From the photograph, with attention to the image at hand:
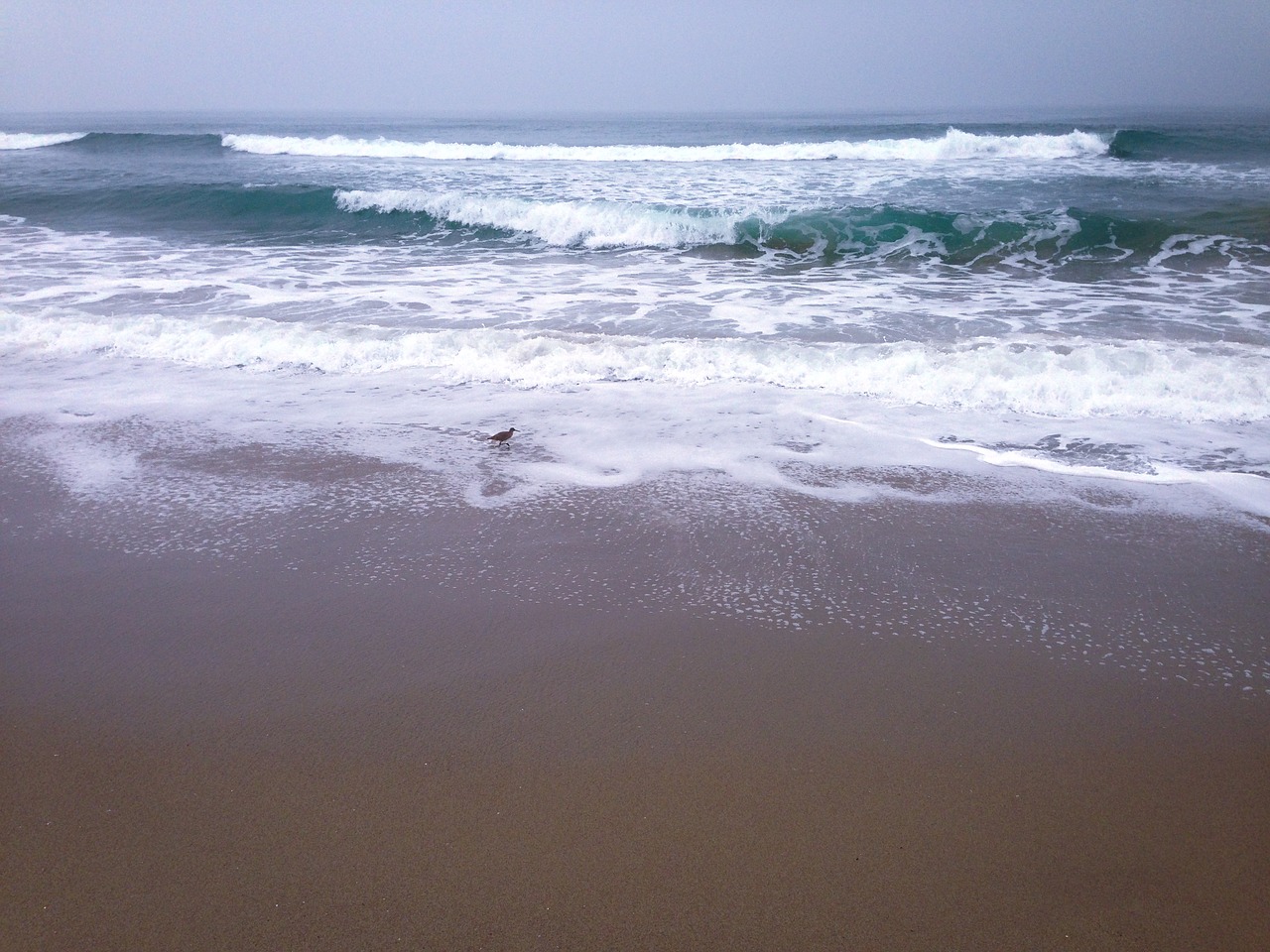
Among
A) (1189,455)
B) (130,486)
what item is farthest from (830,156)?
(130,486)

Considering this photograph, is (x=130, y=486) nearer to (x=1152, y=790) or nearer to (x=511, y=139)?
(x=1152, y=790)

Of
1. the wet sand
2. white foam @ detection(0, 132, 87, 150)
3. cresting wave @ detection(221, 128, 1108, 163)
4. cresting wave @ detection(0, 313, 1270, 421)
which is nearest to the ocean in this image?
cresting wave @ detection(0, 313, 1270, 421)

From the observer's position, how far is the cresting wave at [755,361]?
6004mm

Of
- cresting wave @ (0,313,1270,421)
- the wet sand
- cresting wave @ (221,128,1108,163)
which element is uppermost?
cresting wave @ (221,128,1108,163)

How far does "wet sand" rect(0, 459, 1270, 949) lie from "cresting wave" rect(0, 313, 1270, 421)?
6.53 feet

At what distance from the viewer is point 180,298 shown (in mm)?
9430

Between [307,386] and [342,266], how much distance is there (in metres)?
6.20

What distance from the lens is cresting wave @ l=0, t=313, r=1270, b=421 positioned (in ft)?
19.7

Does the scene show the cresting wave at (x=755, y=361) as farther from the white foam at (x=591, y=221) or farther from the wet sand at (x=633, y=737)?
the white foam at (x=591, y=221)

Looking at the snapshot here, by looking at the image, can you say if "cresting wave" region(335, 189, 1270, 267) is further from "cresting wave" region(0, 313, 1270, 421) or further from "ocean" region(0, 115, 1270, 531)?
"cresting wave" region(0, 313, 1270, 421)

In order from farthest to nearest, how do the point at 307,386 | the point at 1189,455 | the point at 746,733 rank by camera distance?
1. the point at 307,386
2. the point at 1189,455
3. the point at 746,733

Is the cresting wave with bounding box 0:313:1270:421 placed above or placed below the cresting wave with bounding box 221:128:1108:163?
below

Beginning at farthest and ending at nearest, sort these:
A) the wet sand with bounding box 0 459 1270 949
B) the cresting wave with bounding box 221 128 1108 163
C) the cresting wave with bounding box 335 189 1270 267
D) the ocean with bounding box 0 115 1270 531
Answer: the cresting wave with bounding box 221 128 1108 163, the cresting wave with bounding box 335 189 1270 267, the ocean with bounding box 0 115 1270 531, the wet sand with bounding box 0 459 1270 949

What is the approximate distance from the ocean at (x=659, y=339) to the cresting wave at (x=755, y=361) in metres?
0.03
